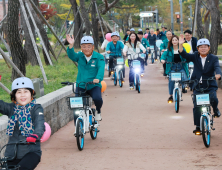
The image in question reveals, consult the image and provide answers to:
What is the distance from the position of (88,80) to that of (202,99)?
195cm

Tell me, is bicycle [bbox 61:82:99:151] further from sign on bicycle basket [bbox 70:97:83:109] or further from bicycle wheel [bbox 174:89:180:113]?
bicycle wheel [bbox 174:89:180:113]

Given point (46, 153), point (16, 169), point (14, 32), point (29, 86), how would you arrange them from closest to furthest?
point (16, 169), point (29, 86), point (46, 153), point (14, 32)

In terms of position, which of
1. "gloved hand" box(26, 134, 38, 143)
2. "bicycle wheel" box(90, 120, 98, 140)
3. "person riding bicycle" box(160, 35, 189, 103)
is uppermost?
"person riding bicycle" box(160, 35, 189, 103)

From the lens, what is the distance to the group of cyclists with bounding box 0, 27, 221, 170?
14.1 feet

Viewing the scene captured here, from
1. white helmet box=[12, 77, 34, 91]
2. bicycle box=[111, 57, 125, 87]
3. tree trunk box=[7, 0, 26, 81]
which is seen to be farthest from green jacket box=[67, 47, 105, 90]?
bicycle box=[111, 57, 125, 87]

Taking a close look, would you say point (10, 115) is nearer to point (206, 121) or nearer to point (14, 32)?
point (206, 121)

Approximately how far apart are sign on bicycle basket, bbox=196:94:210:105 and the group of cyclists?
0.26m

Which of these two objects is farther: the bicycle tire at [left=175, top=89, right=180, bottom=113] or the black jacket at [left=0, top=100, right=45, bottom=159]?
the bicycle tire at [left=175, top=89, right=180, bottom=113]

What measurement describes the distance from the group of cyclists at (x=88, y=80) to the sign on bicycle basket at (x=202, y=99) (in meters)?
0.26

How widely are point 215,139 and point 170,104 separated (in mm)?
4364

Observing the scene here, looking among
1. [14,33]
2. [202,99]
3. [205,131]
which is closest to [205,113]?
[202,99]

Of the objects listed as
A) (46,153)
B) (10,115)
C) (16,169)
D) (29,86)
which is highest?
(29,86)

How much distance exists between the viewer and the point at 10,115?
4.54 m

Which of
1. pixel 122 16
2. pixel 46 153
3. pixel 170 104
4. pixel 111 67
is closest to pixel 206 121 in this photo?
pixel 46 153
